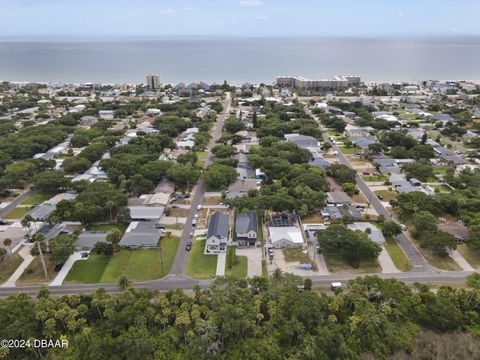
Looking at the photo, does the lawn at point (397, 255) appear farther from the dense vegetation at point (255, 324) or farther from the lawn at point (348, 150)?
the lawn at point (348, 150)

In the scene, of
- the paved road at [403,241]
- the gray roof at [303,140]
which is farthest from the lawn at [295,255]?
the gray roof at [303,140]

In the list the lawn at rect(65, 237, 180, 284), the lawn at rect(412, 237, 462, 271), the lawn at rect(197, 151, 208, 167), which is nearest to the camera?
the lawn at rect(65, 237, 180, 284)

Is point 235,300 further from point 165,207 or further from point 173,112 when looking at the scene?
point 173,112

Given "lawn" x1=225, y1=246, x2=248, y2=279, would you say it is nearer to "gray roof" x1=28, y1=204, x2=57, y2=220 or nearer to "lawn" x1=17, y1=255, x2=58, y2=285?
"lawn" x1=17, y1=255, x2=58, y2=285

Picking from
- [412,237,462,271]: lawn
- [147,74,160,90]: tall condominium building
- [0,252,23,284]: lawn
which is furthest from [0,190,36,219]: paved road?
[147,74,160,90]: tall condominium building

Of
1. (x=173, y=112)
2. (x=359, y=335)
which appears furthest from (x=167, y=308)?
(x=173, y=112)

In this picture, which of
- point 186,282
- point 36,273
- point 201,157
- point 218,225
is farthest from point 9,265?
point 201,157
